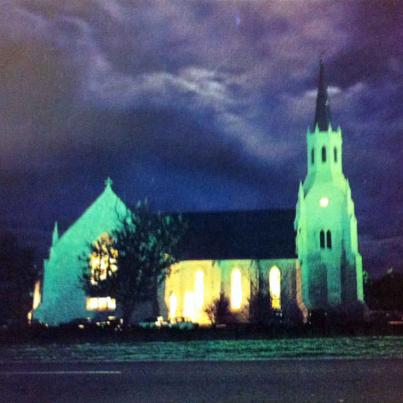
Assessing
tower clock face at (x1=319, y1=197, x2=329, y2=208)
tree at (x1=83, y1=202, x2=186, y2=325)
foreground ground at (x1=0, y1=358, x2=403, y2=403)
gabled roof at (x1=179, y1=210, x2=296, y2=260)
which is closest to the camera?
foreground ground at (x1=0, y1=358, x2=403, y2=403)

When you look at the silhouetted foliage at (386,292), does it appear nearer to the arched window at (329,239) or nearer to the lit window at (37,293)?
the arched window at (329,239)

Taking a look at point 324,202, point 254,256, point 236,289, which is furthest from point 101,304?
point 324,202

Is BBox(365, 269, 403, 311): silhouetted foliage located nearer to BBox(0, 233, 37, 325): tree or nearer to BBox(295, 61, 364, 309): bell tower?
BBox(295, 61, 364, 309): bell tower

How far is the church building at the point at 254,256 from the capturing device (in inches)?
2149

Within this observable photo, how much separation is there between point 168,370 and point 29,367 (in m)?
4.98

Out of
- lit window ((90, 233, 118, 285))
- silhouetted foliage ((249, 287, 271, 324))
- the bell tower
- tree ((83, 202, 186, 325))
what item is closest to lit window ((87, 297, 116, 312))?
tree ((83, 202, 186, 325))

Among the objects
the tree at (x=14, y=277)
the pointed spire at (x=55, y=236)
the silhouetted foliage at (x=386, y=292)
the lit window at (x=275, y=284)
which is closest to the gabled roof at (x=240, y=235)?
the lit window at (x=275, y=284)

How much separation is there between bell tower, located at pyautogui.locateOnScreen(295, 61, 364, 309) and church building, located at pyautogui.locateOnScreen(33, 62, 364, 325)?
104mm

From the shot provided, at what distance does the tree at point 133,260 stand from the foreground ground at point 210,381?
21.4 m

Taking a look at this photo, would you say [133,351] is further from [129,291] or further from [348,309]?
[348,309]

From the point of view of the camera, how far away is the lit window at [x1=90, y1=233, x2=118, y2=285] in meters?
41.8

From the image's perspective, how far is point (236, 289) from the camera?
188 feet

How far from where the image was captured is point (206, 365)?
701 inches

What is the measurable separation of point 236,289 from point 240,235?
7.13 meters
